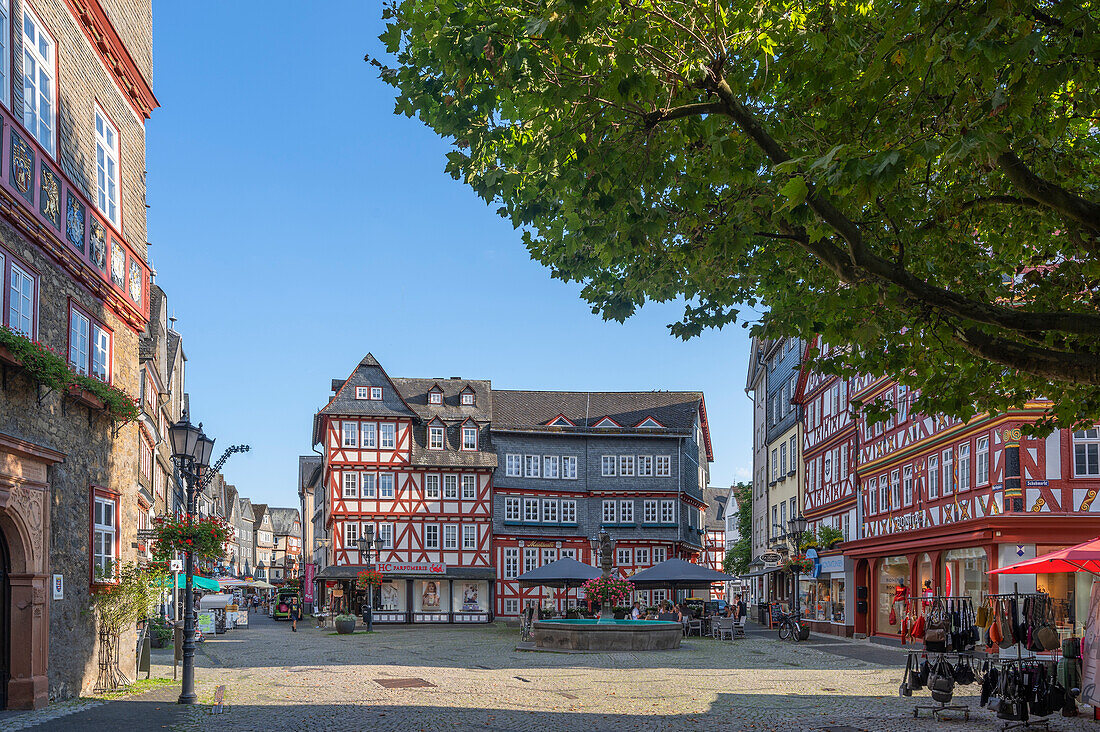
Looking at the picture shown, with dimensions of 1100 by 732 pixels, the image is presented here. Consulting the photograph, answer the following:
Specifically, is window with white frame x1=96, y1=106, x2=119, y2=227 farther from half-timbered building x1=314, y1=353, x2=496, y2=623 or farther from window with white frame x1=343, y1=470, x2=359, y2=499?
window with white frame x1=343, y1=470, x2=359, y2=499

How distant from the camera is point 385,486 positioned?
5119cm

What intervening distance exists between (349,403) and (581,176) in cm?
4434

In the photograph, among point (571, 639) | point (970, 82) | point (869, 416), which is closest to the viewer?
point (970, 82)

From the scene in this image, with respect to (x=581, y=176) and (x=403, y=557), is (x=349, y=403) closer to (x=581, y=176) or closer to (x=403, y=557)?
(x=403, y=557)

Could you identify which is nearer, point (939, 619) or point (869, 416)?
point (869, 416)

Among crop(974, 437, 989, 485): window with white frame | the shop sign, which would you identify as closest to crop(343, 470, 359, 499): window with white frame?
the shop sign

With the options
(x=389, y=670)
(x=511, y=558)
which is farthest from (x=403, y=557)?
(x=389, y=670)

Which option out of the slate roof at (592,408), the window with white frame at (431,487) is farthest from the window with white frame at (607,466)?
the window with white frame at (431,487)

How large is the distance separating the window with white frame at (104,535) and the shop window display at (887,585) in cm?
2275

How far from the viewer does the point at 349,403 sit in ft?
169

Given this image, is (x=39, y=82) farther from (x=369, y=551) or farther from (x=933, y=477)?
(x=369, y=551)

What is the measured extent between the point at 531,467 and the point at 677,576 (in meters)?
18.8

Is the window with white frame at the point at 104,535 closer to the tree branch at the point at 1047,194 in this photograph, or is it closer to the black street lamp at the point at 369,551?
the tree branch at the point at 1047,194

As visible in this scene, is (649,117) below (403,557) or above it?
above
